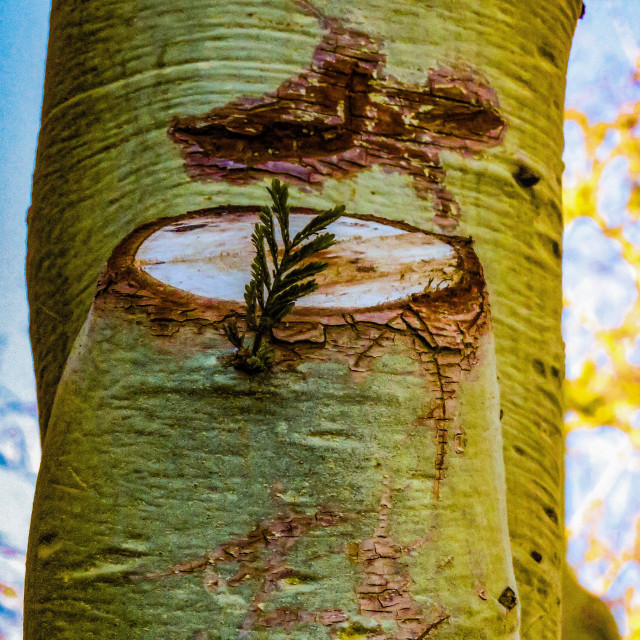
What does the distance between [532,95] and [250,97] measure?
0.31 m

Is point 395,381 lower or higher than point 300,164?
lower

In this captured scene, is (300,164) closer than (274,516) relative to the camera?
No

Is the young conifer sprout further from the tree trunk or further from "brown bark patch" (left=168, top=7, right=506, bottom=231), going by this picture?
"brown bark patch" (left=168, top=7, right=506, bottom=231)

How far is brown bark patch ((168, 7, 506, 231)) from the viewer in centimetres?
63

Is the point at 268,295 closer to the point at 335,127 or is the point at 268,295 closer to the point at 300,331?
the point at 300,331

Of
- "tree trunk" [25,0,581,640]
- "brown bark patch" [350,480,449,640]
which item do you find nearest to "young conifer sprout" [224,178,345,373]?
"tree trunk" [25,0,581,640]

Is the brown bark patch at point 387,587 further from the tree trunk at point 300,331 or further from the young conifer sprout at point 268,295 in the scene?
the young conifer sprout at point 268,295

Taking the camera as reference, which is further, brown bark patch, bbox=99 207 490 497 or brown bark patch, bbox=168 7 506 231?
brown bark patch, bbox=168 7 506 231

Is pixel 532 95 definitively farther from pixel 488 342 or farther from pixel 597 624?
pixel 597 624

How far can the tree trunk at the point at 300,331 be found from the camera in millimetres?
443

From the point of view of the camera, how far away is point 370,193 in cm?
65

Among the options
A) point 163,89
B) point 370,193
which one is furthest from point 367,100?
point 163,89

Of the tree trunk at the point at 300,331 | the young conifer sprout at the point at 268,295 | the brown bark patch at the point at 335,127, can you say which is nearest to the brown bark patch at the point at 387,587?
the tree trunk at the point at 300,331

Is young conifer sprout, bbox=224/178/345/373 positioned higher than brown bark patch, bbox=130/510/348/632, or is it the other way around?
young conifer sprout, bbox=224/178/345/373
